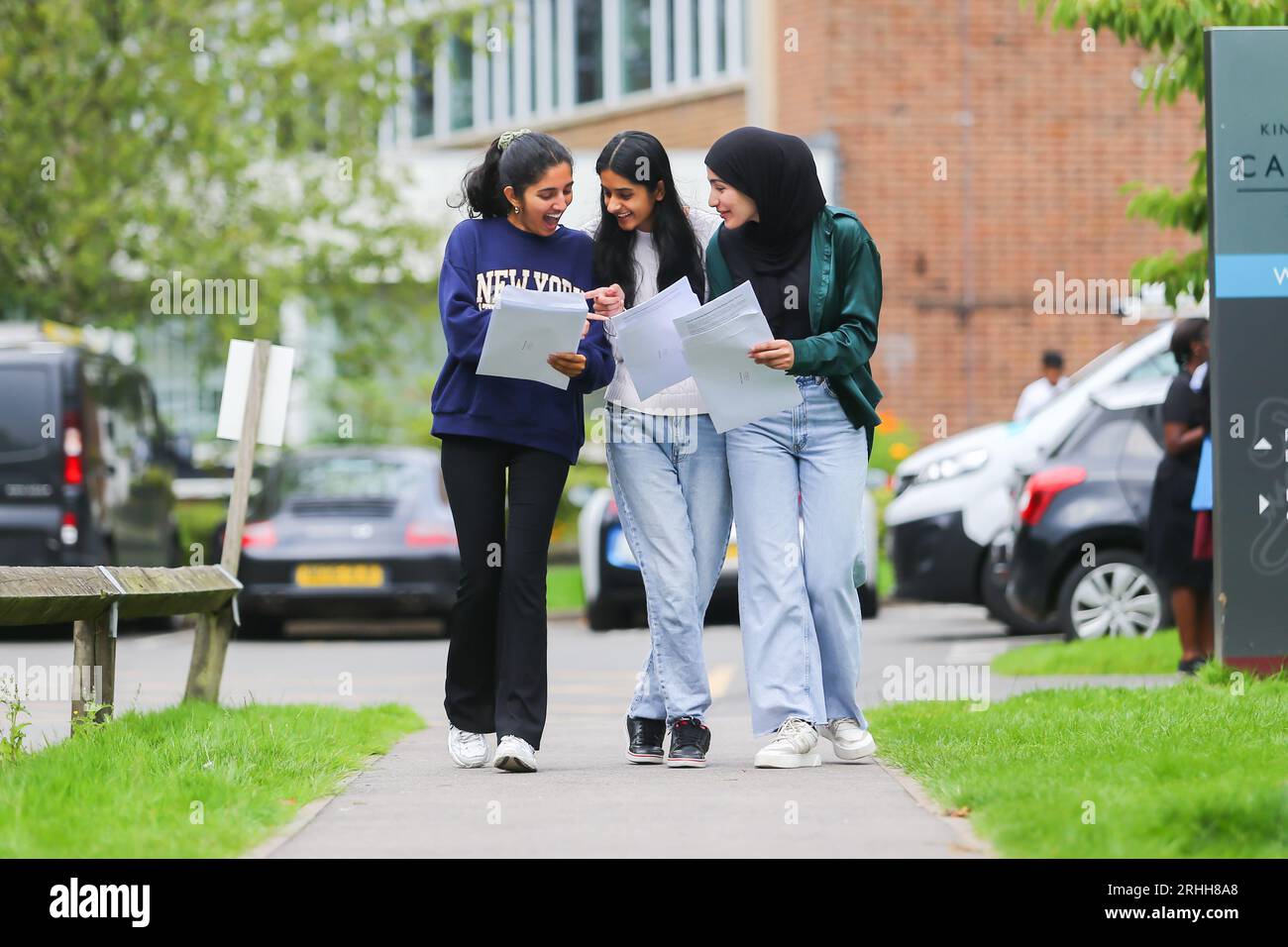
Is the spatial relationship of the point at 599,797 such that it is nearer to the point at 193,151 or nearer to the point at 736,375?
the point at 736,375

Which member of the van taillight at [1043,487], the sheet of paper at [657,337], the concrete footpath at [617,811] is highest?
the sheet of paper at [657,337]

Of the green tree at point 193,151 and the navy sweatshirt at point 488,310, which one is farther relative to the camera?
the green tree at point 193,151

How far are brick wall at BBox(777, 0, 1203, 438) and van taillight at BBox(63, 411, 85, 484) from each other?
12.0 metres

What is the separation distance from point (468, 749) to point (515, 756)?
30 centimetres

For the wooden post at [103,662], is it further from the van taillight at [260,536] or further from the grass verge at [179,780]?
the van taillight at [260,536]

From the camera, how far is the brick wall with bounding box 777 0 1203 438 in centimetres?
2512

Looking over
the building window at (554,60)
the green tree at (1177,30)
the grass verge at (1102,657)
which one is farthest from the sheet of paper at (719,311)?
the building window at (554,60)

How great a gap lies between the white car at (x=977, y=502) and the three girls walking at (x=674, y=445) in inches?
283

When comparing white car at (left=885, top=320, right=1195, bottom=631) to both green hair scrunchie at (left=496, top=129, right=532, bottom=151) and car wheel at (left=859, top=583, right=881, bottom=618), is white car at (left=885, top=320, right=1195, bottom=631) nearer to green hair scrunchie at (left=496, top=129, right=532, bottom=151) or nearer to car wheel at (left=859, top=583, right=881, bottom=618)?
car wheel at (left=859, top=583, right=881, bottom=618)

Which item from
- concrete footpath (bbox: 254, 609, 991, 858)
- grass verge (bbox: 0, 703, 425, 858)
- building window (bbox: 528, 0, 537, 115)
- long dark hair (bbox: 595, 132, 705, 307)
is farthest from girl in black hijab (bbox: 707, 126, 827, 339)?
building window (bbox: 528, 0, 537, 115)

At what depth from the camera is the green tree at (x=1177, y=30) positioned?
33.1 feet

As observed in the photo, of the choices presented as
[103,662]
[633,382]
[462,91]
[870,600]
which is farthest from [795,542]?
[462,91]
